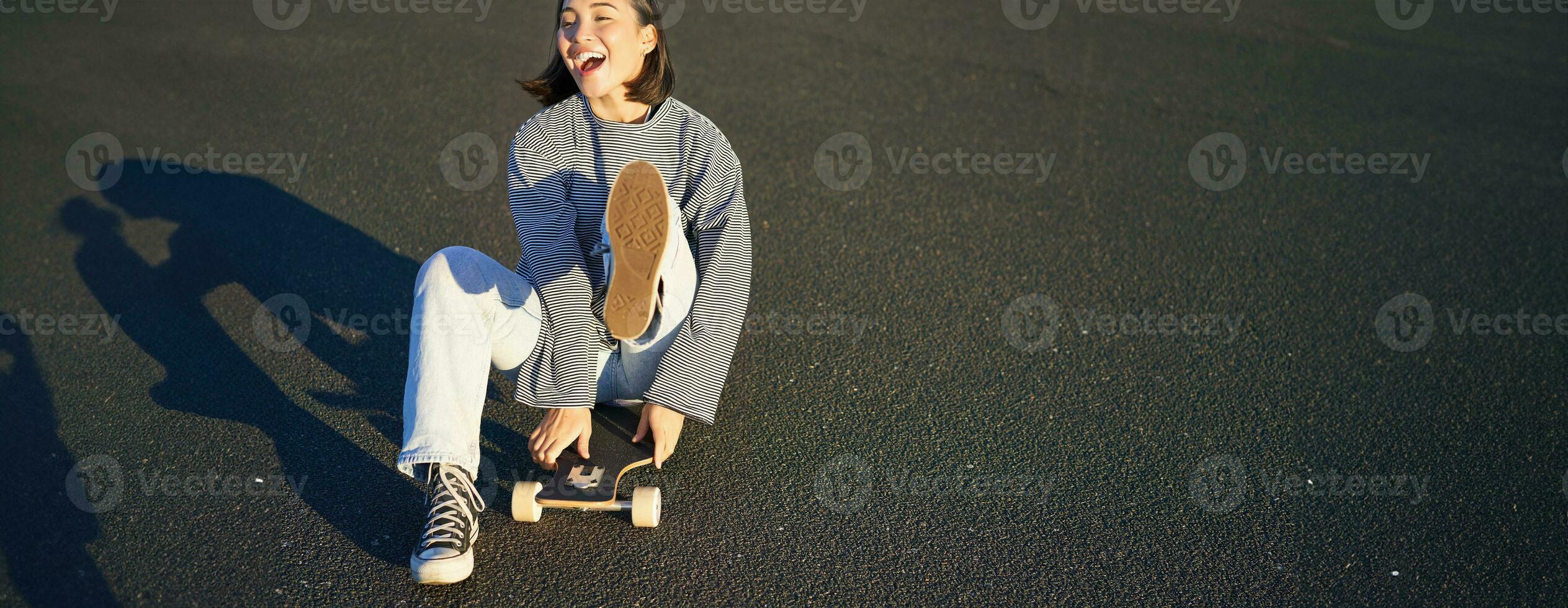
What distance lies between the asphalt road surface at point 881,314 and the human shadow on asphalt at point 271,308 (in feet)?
0.06

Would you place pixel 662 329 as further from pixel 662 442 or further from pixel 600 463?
pixel 600 463

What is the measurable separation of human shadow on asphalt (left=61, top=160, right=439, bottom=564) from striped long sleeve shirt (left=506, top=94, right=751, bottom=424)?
1.93ft

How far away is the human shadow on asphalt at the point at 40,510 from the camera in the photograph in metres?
2.55

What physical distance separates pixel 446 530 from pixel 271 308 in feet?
5.21

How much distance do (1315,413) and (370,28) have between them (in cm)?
527

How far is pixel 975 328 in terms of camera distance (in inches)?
147

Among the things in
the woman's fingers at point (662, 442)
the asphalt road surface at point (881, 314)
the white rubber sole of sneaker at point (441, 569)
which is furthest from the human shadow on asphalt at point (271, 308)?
the woman's fingers at point (662, 442)

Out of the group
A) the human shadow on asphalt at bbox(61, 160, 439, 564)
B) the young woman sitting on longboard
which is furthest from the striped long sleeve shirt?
the human shadow on asphalt at bbox(61, 160, 439, 564)

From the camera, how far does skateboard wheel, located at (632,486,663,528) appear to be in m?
2.76

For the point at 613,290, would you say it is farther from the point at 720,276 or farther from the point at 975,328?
the point at 975,328

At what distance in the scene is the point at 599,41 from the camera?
2.75 meters

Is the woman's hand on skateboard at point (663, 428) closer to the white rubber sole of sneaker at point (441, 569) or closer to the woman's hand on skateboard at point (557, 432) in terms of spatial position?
→ the woman's hand on skateboard at point (557, 432)

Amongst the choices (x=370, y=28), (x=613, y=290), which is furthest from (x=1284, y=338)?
(x=370, y=28)

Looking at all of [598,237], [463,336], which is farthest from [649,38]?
[463,336]
